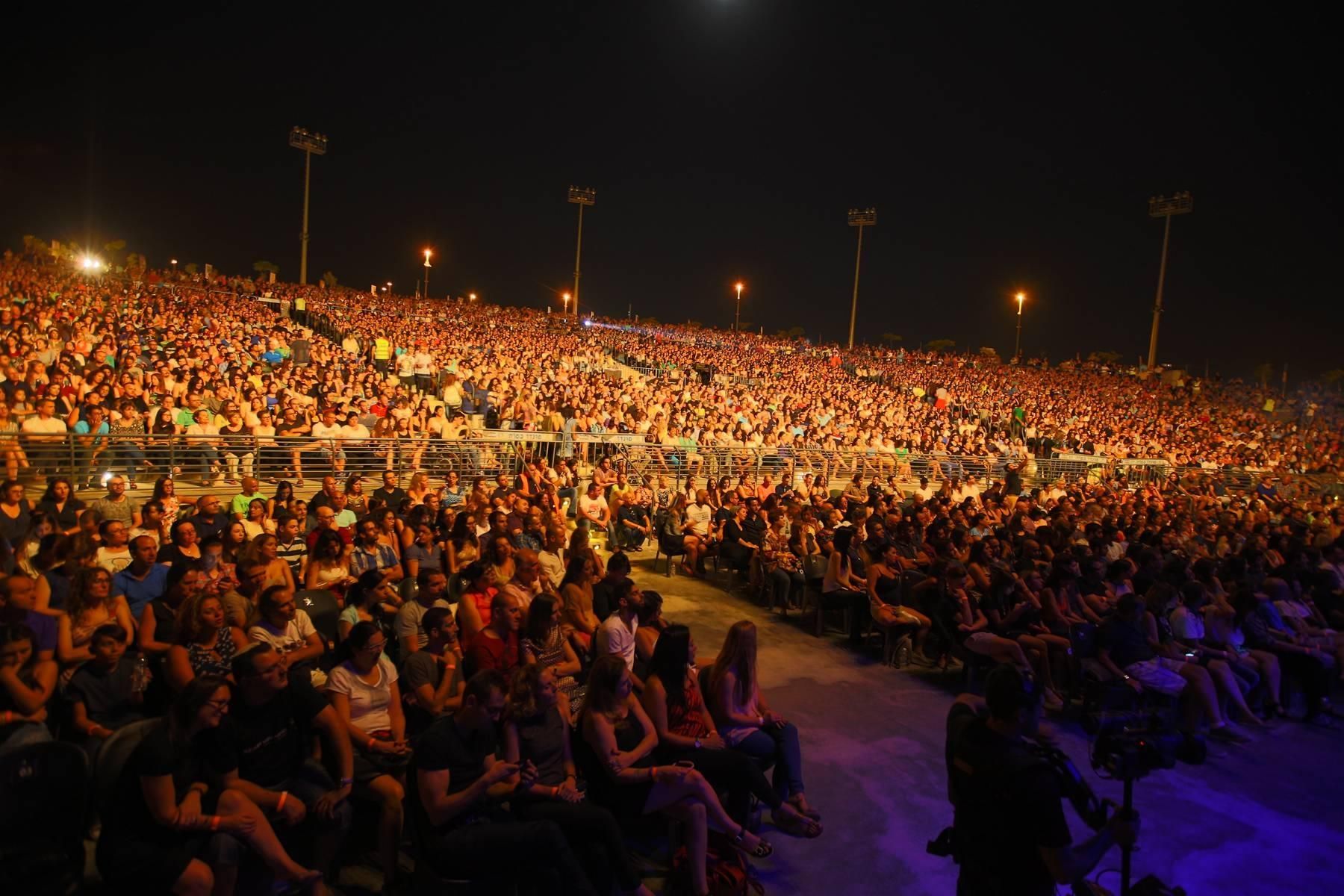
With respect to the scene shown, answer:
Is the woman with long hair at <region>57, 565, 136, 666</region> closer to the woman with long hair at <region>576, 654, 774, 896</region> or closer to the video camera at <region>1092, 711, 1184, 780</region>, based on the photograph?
the woman with long hair at <region>576, 654, 774, 896</region>

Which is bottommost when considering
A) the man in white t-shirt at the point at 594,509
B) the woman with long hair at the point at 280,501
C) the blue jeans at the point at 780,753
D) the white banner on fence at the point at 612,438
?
the blue jeans at the point at 780,753

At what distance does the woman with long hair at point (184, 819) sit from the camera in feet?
10.1

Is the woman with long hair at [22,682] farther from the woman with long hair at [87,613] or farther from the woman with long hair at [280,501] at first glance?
the woman with long hair at [280,501]

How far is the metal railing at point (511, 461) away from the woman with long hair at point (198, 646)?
6.55 meters

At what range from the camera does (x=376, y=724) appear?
13.7 ft

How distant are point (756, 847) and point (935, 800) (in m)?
1.39

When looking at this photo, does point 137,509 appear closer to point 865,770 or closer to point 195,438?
point 195,438

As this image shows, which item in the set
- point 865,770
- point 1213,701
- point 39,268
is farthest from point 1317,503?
point 39,268

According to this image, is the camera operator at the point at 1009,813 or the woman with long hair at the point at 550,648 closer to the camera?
the camera operator at the point at 1009,813

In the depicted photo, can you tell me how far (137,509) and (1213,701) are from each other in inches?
395

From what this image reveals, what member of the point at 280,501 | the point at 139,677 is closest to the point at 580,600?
the point at 139,677

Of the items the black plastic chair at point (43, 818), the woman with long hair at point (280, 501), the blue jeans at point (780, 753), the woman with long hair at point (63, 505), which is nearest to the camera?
the black plastic chair at point (43, 818)

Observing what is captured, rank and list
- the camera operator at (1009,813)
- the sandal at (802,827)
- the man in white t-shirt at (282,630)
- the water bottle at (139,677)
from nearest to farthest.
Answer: the camera operator at (1009,813)
the water bottle at (139,677)
the sandal at (802,827)
the man in white t-shirt at (282,630)

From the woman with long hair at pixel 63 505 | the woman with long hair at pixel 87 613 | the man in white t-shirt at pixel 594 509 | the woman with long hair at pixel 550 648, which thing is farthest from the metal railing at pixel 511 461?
the woman with long hair at pixel 550 648
